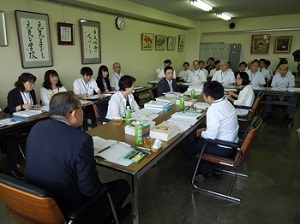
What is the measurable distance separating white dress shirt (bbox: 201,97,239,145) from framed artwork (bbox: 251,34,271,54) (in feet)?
22.2

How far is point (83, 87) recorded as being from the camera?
14.2 feet

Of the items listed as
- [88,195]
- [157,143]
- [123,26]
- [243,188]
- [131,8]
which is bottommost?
[243,188]

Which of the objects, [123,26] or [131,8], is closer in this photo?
[131,8]

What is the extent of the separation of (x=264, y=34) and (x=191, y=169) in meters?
6.93

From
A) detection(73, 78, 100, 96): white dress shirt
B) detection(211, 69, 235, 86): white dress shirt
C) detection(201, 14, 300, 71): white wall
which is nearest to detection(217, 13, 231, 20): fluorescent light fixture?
detection(201, 14, 300, 71): white wall

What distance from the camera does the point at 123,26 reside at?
5.71m

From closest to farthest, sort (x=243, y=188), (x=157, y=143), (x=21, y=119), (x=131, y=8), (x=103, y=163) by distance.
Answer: (x=103, y=163) → (x=157, y=143) → (x=243, y=188) → (x=21, y=119) → (x=131, y=8)

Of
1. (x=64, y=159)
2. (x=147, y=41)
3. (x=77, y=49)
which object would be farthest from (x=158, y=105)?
(x=147, y=41)

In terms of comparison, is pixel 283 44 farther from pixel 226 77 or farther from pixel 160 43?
pixel 160 43

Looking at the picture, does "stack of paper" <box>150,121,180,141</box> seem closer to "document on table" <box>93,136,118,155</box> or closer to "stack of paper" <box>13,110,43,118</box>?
"document on table" <box>93,136,118,155</box>

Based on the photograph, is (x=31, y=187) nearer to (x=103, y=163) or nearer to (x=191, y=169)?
(x=103, y=163)

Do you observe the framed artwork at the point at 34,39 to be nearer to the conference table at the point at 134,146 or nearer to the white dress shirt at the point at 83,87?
the white dress shirt at the point at 83,87

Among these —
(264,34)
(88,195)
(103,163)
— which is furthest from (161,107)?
(264,34)

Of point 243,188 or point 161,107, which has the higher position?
point 161,107
